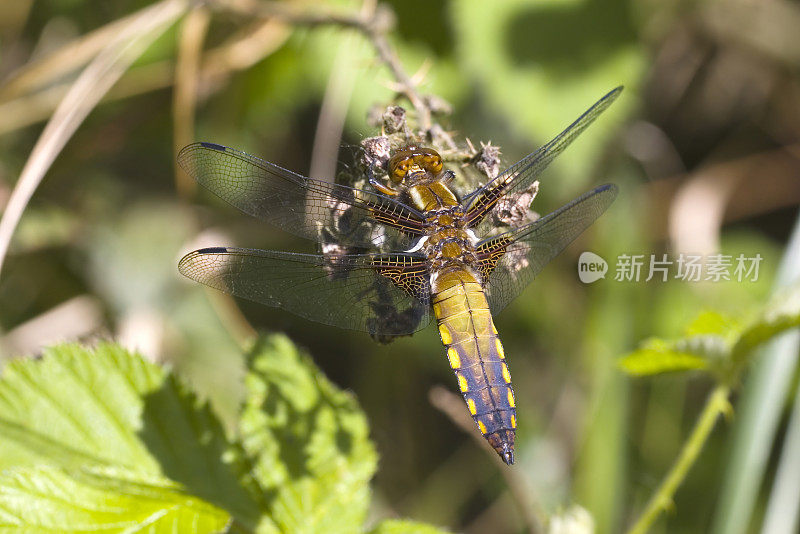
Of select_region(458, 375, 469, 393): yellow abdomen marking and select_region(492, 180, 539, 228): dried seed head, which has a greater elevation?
select_region(492, 180, 539, 228): dried seed head

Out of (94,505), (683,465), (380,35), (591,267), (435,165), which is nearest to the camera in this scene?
(94,505)

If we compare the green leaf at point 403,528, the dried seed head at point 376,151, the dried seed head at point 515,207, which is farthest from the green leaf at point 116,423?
the dried seed head at point 515,207

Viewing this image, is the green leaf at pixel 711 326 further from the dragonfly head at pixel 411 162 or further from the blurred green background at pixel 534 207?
the blurred green background at pixel 534 207

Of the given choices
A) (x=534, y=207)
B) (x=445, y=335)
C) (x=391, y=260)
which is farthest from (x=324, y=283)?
(x=534, y=207)

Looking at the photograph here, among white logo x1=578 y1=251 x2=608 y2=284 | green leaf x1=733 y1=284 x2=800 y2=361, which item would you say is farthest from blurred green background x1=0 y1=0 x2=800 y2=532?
green leaf x1=733 y1=284 x2=800 y2=361

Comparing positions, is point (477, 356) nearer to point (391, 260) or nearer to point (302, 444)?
point (391, 260)

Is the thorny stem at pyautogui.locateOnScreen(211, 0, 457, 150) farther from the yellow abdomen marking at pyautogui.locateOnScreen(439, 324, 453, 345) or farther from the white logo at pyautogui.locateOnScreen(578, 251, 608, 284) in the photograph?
the white logo at pyautogui.locateOnScreen(578, 251, 608, 284)
